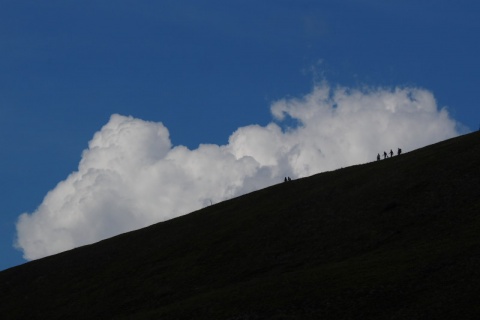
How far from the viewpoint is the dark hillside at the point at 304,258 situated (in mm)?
53625

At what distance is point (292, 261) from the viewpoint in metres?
70.4

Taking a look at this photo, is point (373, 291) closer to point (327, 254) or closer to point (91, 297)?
point (327, 254)

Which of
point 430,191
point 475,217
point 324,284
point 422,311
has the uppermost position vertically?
point 430,191

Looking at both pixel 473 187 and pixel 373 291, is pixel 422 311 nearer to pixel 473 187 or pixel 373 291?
pixel 373 291

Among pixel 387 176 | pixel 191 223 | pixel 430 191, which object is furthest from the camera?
pixel 191 223

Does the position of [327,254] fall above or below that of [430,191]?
below

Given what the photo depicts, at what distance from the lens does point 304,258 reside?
70062 mm

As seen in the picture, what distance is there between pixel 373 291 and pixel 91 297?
34231mm

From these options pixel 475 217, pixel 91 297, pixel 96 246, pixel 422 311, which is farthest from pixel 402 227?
pixel 96 246

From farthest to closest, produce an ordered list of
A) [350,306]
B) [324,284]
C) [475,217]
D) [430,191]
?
[430,191] < [475,217] < [324,284] < [350,306]

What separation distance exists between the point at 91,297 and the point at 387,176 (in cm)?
3381

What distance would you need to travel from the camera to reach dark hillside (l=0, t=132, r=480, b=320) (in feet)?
176

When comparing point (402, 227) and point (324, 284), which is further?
point (402, 227)

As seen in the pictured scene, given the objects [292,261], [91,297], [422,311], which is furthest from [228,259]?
[422,311]
